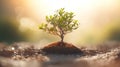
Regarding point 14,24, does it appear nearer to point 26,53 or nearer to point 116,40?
point 26,53

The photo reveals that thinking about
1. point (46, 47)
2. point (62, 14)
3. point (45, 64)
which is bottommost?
point (45, 64)

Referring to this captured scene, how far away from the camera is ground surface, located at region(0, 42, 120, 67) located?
18.0 meters

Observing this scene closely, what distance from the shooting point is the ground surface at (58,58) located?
17970 millimetres

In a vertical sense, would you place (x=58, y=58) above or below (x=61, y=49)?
below

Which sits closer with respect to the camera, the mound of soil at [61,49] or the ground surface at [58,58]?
the ground surface at [58,58]

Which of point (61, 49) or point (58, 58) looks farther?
point (61, 49)

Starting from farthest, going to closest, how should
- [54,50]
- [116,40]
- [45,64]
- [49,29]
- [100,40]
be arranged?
[100,40]
[116,40]
[49,29]
[54,50]
[45,64]

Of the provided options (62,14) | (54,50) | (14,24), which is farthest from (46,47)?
(14,24)

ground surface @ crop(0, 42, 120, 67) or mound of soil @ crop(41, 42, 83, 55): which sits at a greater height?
mound of soil @ crop(41, 42, 83, 55)

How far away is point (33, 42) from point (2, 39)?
251 centimetres

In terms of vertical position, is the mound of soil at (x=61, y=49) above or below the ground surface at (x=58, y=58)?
above

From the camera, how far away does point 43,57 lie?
70.1ft

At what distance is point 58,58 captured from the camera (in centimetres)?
2103

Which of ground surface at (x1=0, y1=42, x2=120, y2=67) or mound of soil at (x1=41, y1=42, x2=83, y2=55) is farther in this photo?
mound of soil at (x1=41, y1=42, x2=83, y2=55)
